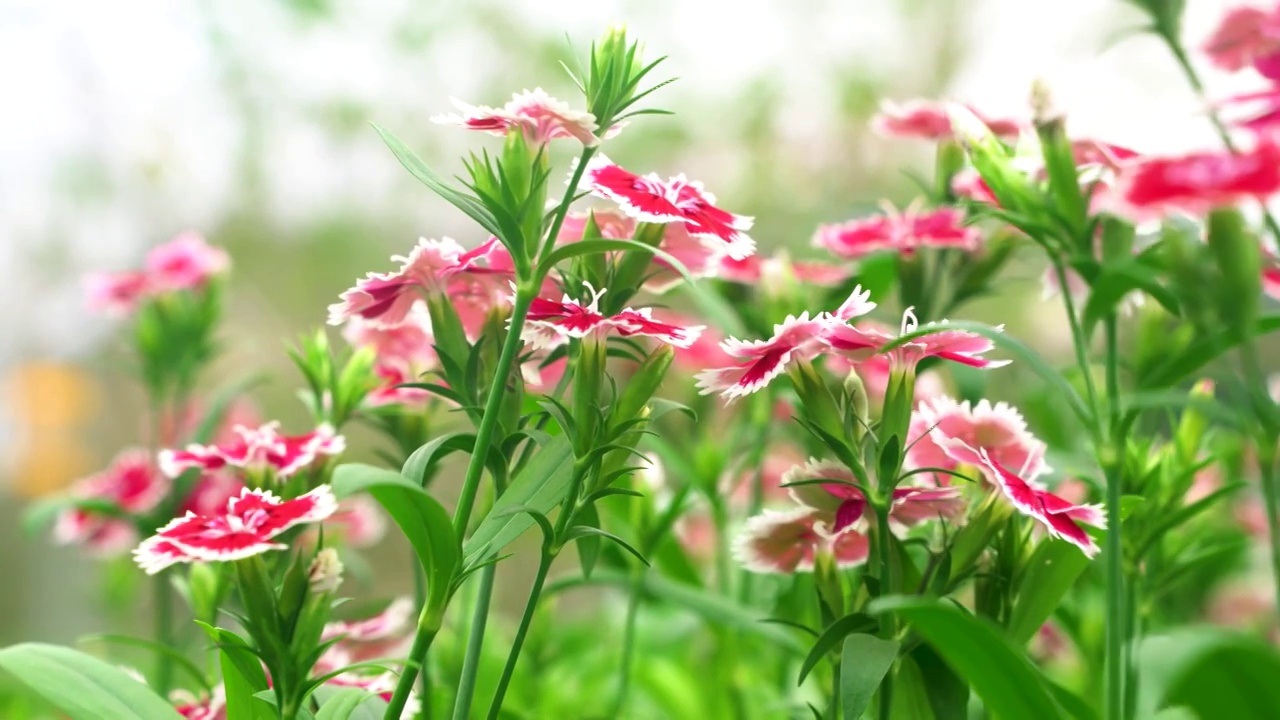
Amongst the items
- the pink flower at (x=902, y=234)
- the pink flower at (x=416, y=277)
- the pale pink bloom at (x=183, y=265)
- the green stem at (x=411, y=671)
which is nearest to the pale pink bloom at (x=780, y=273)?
the pink flower at (x=902, y=234)

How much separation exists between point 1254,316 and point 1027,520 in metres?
0.20

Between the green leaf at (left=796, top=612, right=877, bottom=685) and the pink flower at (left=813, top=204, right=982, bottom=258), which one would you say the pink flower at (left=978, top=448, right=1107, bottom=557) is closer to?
the green leaf at (left=796, top=612, right=877, bottom=685)

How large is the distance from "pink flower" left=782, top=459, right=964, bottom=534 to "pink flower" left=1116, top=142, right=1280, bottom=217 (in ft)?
0.66

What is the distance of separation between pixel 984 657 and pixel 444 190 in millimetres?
357

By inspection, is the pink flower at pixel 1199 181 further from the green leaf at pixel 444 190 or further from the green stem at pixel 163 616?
the green stem at pixel 163 616

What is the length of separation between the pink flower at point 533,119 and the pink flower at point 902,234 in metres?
0.35

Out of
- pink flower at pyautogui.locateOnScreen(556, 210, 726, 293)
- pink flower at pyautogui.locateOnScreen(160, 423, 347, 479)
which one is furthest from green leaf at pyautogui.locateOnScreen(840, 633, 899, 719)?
pink flower at pyautogui.locateOnScreen(160, 423, 347, 479)

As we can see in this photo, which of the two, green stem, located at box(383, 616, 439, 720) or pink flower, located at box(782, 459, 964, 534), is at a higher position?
pink flower, located at box(782, 459, 964, 534)

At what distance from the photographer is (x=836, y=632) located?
0.57 metres

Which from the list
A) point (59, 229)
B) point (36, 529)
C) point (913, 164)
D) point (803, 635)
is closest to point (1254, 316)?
point (803, 635)

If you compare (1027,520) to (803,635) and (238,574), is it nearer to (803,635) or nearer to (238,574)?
(803,635)

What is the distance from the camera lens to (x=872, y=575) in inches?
23.4

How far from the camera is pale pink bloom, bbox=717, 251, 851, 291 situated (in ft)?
3.14

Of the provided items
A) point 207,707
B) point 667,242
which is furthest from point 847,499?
point 207,707
